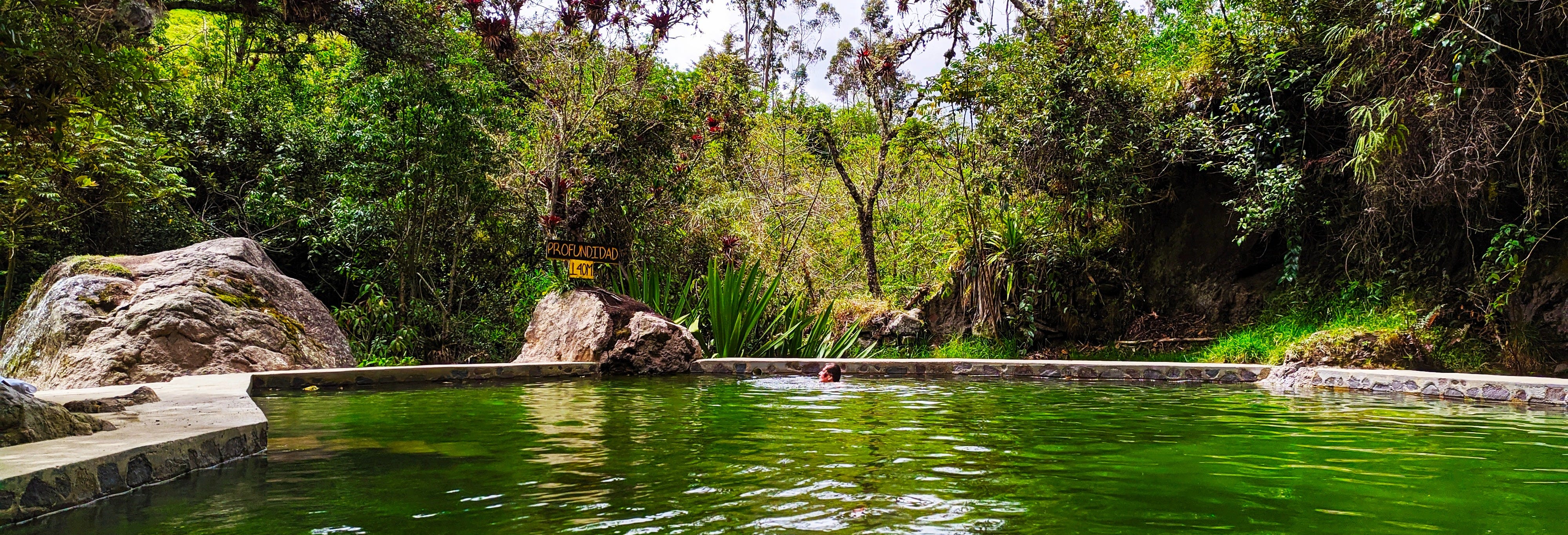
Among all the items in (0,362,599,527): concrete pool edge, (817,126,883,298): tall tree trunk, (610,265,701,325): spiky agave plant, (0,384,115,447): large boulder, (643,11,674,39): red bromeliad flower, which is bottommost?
(0,362,599,527): concrete pool edge

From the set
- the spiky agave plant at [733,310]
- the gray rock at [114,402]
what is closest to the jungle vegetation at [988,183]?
the spiky agave plant at [733,310]

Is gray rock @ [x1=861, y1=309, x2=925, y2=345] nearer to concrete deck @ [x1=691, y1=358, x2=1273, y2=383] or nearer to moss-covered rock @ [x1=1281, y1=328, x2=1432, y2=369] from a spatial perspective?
concrete deck @ [x1=691, y1=358, x2=1273, y2=383]

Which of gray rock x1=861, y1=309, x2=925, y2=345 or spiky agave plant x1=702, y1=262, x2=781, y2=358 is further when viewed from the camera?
gray rock x1=861, y1=309, x2=925, y2=345

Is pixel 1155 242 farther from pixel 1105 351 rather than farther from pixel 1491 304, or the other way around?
pixel 1491 304

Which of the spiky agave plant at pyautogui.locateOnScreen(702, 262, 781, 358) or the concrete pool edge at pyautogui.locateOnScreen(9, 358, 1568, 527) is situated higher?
the spiky agave plant at pyautogui.locateOnScreen(702, 262, 781, 358)

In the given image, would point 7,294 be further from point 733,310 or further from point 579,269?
point 733,310

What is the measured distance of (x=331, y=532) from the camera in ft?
8.19

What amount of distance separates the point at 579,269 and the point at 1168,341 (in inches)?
272

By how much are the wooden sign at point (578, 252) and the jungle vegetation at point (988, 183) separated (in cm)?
60

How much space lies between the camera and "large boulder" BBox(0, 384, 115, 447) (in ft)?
10.6

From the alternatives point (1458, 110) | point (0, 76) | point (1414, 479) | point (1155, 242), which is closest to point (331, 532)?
point (0, 76)

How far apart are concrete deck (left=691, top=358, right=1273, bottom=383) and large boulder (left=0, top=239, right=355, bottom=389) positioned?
3803 millimetres

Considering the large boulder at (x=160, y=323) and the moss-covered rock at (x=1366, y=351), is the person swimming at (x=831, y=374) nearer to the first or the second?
the moss-covered rock at (x=1366, y=351)

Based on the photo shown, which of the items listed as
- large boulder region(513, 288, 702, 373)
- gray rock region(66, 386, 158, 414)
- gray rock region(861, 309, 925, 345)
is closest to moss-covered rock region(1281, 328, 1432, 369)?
gray rock region(861, 309, 925, 345)
